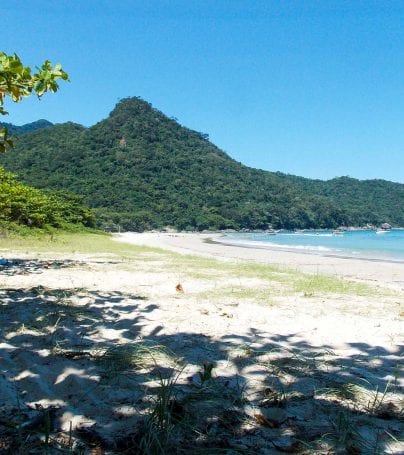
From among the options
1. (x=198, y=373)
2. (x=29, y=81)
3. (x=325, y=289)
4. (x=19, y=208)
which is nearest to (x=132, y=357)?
(x=198, y=373)

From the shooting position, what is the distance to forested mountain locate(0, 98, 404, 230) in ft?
288

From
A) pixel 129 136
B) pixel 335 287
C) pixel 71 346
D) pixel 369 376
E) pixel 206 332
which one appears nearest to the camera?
pixel 369 376

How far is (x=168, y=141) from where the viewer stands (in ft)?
413

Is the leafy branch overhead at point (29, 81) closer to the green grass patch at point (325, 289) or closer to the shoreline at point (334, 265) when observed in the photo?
the green grass patch at point (325, 289)

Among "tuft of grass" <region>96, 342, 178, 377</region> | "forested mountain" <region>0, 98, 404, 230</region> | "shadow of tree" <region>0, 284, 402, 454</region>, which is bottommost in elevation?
"shadow of tree" <region>0, 284, 402, 454</region>

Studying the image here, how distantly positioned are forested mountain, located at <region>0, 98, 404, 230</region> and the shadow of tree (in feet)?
237

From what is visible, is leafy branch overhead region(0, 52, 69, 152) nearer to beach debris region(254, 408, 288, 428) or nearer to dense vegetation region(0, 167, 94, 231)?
beach debris region(254, 408, 288, 428)

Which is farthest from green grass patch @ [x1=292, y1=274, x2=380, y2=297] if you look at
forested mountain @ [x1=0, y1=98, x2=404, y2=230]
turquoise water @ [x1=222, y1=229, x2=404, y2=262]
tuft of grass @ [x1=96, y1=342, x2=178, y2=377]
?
forested mountain @ [x1=0, y1=98, x2=404, y2=230]

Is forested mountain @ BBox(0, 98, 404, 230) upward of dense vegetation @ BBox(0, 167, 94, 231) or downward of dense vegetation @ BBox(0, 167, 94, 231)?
upward

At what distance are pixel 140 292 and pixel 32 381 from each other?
3.82 m

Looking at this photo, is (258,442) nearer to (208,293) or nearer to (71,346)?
(71,346)

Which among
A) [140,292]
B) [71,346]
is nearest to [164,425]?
[71,346]

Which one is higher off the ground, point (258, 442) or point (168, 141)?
point (168, 141)

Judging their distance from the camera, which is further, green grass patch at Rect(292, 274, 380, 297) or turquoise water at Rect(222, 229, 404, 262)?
turquoise water at Rect(222, 229, 404, 262)
